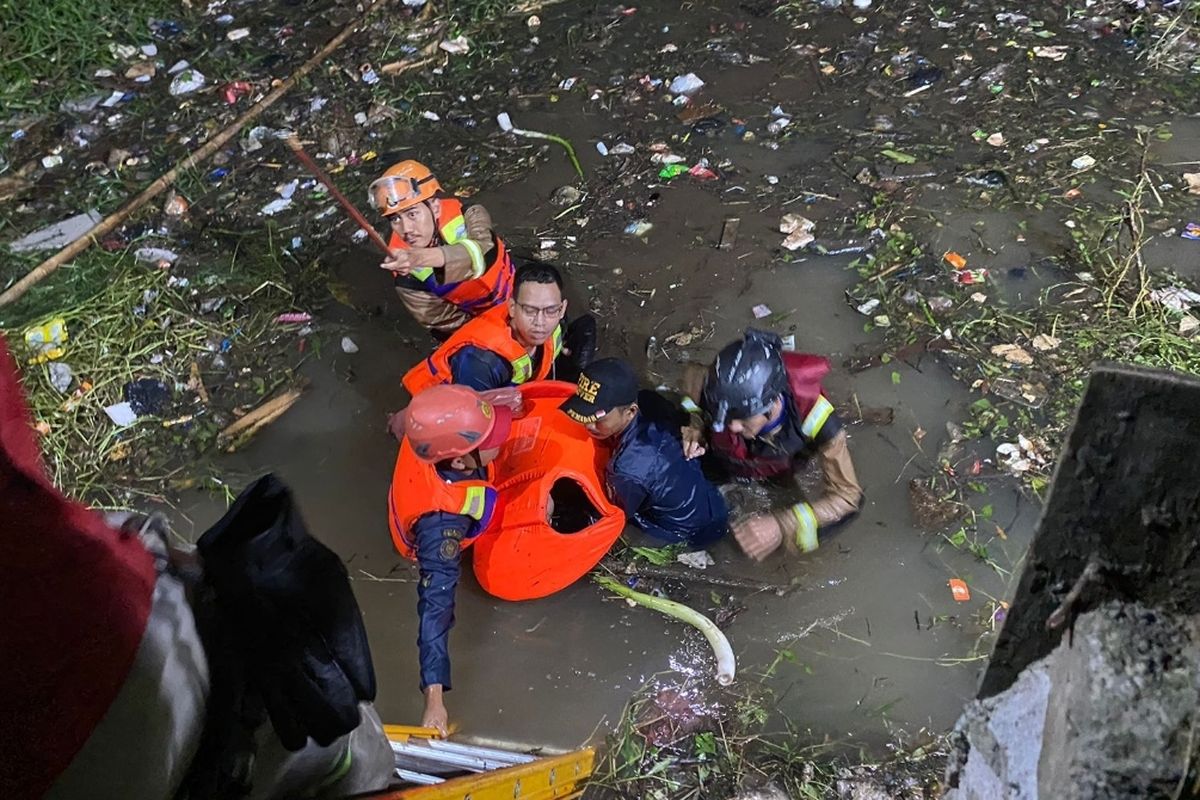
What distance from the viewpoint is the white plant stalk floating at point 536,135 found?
16.7 feet

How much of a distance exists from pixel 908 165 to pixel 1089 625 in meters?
4.17

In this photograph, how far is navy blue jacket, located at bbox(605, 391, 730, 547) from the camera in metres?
3.23

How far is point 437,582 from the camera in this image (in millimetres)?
2939

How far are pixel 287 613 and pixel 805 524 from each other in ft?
8.03

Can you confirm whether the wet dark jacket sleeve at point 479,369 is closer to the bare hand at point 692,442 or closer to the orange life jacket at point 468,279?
the orange life jacket at point 468,279

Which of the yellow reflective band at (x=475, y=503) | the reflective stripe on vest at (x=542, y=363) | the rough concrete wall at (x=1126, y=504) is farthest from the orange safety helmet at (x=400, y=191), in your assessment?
the rough concrete wall at (x=1126, y=504)

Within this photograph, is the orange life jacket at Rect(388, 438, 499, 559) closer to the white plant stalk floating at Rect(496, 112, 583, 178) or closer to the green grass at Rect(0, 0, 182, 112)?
the white plant stalk floating at Rect(496, 112, 583, 178)

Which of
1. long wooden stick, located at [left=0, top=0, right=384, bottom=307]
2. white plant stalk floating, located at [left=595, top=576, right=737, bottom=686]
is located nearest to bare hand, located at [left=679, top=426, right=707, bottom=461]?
white plant stalk floating, located at [left=595, top=576, right=737, bottom=686]

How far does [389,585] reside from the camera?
354 centimetres

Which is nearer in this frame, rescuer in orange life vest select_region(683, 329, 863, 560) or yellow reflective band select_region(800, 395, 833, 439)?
rescuer in orange life vest select_region(683, 329, 863, 560)

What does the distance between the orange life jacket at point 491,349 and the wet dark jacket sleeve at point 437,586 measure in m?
0.75

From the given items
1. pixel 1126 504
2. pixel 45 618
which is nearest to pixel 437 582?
pixel 45 618

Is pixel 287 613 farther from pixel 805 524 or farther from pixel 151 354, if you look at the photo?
pixel 151 354

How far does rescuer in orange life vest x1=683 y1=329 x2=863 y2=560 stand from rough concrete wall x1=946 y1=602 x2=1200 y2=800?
200cm
